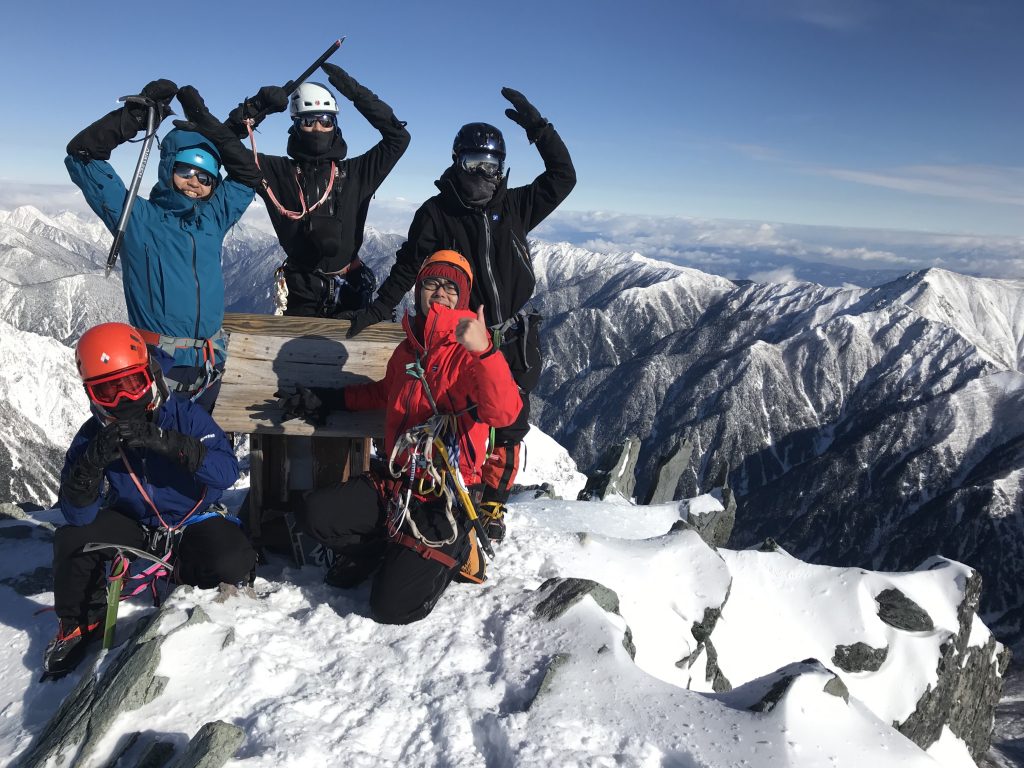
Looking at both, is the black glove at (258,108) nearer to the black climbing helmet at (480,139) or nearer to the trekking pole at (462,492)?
the black climbing helmet at (480,139)

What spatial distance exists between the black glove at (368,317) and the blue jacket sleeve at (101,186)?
2.94m

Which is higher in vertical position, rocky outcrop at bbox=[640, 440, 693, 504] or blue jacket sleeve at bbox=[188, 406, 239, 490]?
blue jacket sleeve at bbox=[188, 406, 239, 490]

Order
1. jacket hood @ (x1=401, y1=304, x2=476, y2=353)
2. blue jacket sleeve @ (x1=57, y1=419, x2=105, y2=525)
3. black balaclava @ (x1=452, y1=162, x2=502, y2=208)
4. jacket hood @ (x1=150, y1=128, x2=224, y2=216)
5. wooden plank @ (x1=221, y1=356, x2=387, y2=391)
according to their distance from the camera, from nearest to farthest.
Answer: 1. blue jacket sleeve @ (x1=57, y1=419, x2=105, y2=525)
2. jacket hood @ (x1=401, y1=304, x2=476, y2=353)
3. jacket hood @ (x1=150, y1=128, x2=224, y2=216)
4. wooden plank @ (x1=221, y1=356, x2=387, y2=391)
5. black balaclava @ (x1=452, y1=162, x2=502, y2=208)

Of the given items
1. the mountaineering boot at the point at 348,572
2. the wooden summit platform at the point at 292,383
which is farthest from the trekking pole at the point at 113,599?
the mountaineering boot at the point at 348,572

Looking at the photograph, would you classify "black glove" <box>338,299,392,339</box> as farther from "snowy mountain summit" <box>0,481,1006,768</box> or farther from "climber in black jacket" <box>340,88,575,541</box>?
"snowy mountain summit" <box>0,481,1006,768</box>

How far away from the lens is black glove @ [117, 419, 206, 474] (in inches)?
218

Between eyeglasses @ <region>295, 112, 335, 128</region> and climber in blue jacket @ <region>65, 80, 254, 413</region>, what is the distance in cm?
130

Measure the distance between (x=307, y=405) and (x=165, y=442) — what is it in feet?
6.05

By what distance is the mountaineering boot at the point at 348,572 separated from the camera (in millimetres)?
7285

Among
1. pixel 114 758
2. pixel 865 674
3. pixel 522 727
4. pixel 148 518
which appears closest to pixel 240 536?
pixel 148 518

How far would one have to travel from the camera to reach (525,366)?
334 inches

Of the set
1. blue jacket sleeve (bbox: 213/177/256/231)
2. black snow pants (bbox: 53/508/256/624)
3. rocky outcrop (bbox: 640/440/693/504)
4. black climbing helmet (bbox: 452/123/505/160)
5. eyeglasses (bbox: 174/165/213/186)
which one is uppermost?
black climbing helmet (bbox: 452/123/505/160)

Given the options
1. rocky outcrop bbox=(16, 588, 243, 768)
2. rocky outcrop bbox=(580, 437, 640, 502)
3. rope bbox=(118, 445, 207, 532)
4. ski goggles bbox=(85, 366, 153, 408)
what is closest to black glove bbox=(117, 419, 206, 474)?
ski goggles bbox=(85, 366, 153, 408)

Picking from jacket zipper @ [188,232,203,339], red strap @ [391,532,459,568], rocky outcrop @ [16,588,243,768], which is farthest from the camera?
jacket zipper @ [188,232,203,339]
